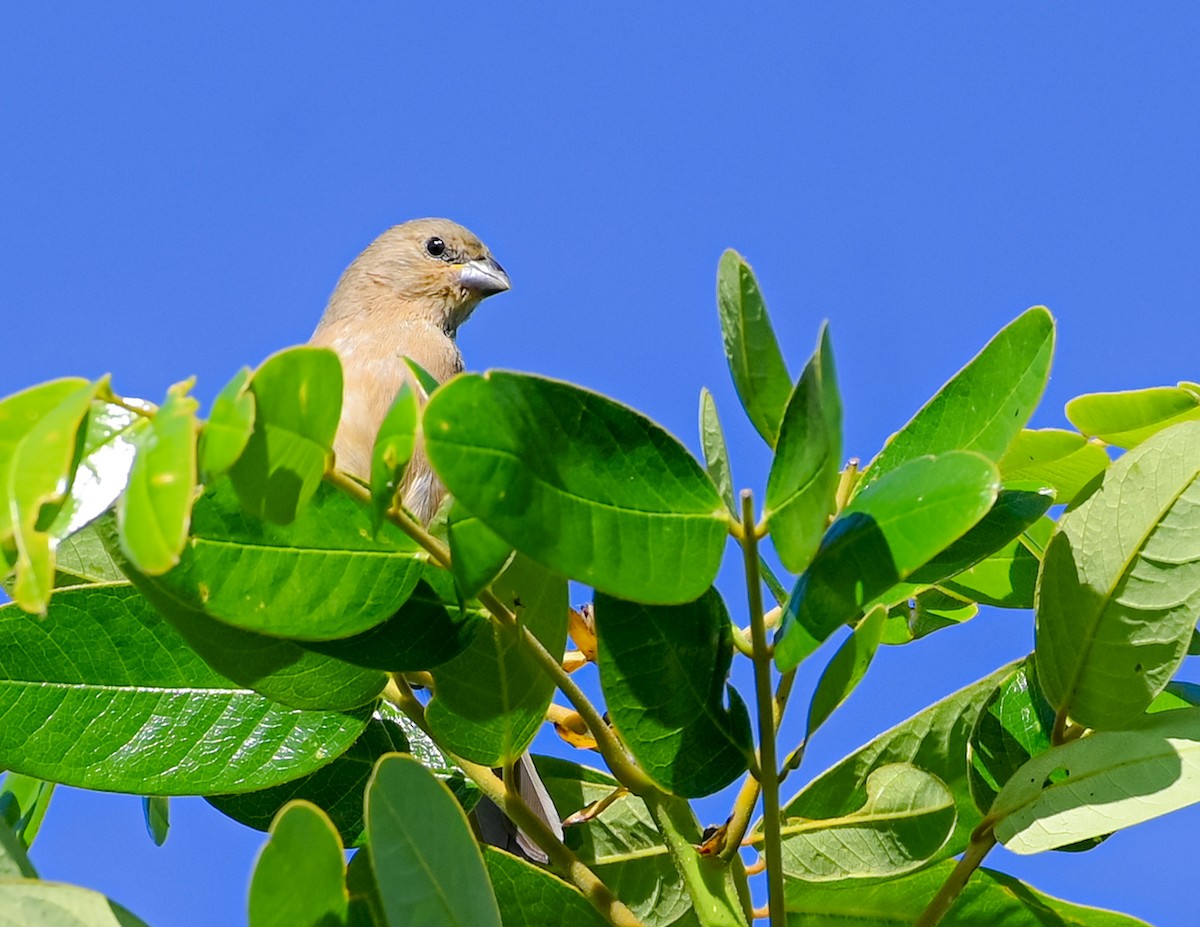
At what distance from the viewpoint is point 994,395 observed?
4.18 ft

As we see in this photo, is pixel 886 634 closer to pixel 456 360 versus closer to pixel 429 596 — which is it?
pixel 429 596

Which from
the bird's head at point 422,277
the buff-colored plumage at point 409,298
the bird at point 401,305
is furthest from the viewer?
the bird's head at point 422,277

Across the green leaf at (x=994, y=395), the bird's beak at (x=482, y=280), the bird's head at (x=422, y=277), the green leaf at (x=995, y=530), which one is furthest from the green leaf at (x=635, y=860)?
the bird's beak at (x=482, y=280)

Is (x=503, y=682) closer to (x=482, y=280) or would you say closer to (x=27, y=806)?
(x=27, y=806)

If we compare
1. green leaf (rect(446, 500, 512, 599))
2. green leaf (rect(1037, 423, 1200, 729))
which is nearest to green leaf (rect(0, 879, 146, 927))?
green leaf (rect(446, 500, 512, 599))

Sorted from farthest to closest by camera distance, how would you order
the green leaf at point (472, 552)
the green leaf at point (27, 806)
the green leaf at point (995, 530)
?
the green leaf at point (27, 806)
the green leaf at point (995, 530)
the green leaf at point (472, 552)

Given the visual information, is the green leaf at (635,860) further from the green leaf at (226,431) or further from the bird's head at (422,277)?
the bird's head at (422,277)

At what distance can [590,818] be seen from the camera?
5.44 feet

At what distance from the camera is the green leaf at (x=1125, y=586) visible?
1308 millimetres

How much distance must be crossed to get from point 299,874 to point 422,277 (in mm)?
5171

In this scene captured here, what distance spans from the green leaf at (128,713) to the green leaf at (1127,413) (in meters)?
0.89

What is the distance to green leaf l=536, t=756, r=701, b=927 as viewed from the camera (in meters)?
1.60

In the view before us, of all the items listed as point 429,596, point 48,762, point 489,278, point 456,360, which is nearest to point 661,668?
point 429,596

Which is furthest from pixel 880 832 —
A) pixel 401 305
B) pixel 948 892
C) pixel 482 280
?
pixel 482 280
